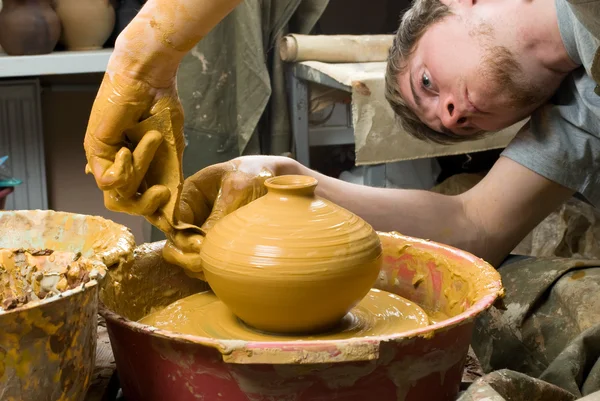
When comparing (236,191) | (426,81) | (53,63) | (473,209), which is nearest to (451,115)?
(426,81)

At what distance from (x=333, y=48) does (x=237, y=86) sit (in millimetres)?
422

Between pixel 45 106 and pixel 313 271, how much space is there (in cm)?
281

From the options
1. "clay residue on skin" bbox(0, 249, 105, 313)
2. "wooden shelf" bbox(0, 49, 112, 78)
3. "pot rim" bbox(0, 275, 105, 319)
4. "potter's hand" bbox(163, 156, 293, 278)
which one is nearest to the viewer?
"pot rim" bbox(0, 275, 105, 319)

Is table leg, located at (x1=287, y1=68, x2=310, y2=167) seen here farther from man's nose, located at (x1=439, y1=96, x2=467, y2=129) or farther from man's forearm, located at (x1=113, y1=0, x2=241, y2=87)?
man's forearm, located at (x1=113, y1=0, x2=241, y2=87)

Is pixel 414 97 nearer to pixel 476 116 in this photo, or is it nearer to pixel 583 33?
A: pixel 476 116

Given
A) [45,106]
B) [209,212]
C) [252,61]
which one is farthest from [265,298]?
[45,106]

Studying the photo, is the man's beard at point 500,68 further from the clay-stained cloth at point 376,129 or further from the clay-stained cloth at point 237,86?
the clay-stained cloth at point 237,86

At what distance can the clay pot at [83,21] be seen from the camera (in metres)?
2.92

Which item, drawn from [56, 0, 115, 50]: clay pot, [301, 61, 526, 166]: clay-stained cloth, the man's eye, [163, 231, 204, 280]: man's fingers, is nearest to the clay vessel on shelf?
[163, 231, 204, 280]: man's fingers

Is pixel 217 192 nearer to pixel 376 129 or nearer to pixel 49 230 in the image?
pixel 49 230

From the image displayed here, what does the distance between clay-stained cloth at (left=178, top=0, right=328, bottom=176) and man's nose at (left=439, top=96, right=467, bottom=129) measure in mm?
1206

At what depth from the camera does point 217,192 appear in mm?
1436

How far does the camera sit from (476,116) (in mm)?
1724

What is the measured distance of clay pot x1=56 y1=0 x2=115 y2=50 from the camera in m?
2.92
